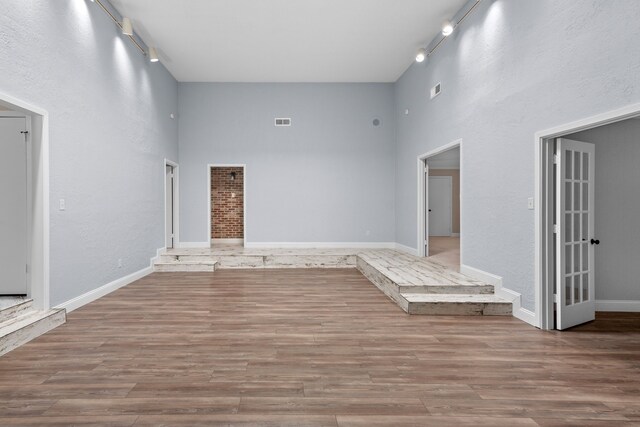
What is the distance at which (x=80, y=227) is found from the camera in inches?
166

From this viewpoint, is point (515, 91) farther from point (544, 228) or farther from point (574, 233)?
point (574, 233)

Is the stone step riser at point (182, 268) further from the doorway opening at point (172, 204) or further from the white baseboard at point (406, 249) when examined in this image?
the white baseboard at point (406, 249)

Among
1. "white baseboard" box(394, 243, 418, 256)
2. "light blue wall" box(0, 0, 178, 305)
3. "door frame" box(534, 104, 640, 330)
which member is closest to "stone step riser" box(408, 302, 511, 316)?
"door frame" box(534, 104, 640, 330)

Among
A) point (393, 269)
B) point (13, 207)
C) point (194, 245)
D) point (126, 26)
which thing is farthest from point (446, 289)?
point (194, 245)

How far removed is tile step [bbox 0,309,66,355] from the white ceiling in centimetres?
423

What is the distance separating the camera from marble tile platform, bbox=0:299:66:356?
295cm

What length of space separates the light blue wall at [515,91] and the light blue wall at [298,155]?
2294 millimetres

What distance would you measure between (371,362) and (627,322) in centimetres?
302

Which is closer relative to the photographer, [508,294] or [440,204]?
[508,294]

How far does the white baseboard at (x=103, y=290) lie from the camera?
13.3 ft

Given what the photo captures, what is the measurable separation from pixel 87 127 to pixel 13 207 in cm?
124

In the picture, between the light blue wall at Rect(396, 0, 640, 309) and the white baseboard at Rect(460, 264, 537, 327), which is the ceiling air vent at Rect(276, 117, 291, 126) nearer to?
the light blue wall at Rect(396, 0, 640, 309)

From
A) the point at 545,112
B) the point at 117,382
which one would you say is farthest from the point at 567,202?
the point at 117,382

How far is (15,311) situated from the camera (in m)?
3.38
